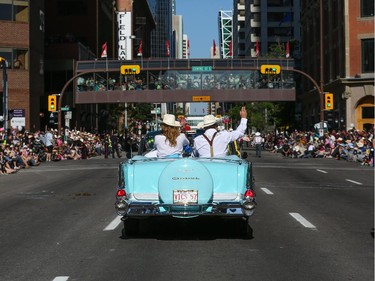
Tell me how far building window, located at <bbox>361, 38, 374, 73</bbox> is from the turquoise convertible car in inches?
1748

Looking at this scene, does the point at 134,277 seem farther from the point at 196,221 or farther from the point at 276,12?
the point at 276,12

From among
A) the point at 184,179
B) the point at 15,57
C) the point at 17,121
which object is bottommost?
the point at 184,179

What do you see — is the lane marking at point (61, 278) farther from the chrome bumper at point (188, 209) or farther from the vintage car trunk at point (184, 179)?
the vintage car trunk at point (184, 179)

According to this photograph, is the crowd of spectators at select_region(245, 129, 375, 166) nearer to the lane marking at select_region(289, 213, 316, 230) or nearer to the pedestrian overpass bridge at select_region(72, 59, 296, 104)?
the pedestrian overpass bridge at select_region(72, 59, 296, 104)

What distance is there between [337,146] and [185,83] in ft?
94.1

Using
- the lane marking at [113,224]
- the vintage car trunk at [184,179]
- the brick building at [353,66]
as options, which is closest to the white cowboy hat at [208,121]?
the vintage car trunk at [184,179]

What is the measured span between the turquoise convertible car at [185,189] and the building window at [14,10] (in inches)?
1739

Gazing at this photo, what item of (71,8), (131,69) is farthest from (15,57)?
(71,8)

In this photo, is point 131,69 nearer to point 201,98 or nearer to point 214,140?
point 201,98

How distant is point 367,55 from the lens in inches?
2034

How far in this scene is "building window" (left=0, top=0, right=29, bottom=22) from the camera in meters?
50.4

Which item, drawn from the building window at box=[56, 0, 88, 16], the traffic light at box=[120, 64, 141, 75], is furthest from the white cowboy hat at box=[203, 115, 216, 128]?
the building window at box=[56, 0, 88, 16]

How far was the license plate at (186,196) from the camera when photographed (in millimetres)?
8961

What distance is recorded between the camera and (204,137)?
10734mm
